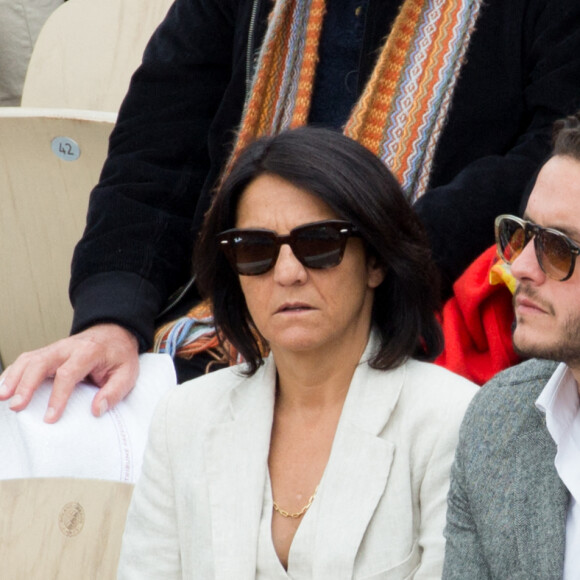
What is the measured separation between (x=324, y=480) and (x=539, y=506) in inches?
15.5

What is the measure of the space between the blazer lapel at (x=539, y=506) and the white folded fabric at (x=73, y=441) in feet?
3.21

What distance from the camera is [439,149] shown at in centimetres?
270

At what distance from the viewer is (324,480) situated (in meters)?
1.98

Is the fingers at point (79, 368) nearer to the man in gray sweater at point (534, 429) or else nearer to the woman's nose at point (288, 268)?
the woman's nose at point (288, 268)

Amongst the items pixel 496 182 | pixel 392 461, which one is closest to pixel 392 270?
pixel 392 461

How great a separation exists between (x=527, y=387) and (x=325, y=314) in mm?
376

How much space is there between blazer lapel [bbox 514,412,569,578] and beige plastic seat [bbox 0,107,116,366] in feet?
5.94

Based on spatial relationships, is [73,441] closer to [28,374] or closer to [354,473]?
[28,374]

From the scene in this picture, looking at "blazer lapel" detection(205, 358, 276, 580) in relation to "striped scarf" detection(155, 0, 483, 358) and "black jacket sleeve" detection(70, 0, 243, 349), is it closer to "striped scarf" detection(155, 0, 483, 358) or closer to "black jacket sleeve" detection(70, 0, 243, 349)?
"striped scarf" detection(155, 0, 483, 358)

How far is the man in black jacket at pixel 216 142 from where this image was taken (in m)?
2.54

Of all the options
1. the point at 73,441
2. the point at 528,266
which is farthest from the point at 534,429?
the point at 73,441

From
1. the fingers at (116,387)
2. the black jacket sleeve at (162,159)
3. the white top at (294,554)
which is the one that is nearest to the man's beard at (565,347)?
the white top at (294,554)

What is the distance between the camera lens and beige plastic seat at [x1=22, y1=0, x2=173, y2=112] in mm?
4059

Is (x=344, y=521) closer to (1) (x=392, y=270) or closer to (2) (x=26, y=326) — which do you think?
(1) (x=392, y=270)
